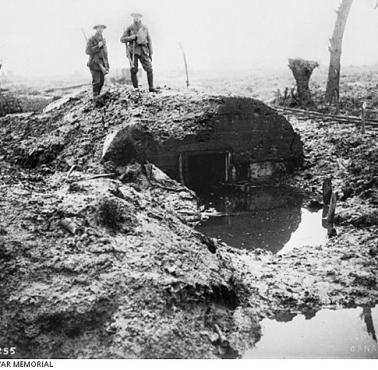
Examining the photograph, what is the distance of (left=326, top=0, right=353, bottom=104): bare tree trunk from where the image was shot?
1462cm

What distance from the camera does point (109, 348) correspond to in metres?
3.81

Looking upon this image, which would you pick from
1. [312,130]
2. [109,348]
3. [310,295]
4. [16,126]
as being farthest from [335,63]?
[109,348]

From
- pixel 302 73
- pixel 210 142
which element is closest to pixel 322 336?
pixel 210 142

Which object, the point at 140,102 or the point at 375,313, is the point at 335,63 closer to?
the point at 140,102

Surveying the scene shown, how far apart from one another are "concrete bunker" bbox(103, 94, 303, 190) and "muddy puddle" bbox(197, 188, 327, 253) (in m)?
0.72

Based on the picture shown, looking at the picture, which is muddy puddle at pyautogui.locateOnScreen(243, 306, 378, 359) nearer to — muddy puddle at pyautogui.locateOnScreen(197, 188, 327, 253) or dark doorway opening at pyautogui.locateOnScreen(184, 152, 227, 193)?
muddy puddle at pyautogui.locateOnScreen(197, 188, 327, 253)

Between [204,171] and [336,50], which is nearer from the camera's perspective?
[204,171]

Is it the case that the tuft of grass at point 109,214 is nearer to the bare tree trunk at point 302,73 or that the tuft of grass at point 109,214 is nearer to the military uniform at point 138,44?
the military uniform at point 138,44

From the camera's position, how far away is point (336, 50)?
14.9 m

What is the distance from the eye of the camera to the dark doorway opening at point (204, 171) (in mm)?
9672

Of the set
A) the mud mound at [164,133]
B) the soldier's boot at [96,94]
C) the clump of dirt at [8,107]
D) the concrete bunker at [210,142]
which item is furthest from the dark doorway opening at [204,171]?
the clump of dirt at [8,107]

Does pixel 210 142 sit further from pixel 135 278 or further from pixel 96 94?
pixel 135 278

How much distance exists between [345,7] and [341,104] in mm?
3328

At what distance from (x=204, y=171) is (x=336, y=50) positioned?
27.2ft
